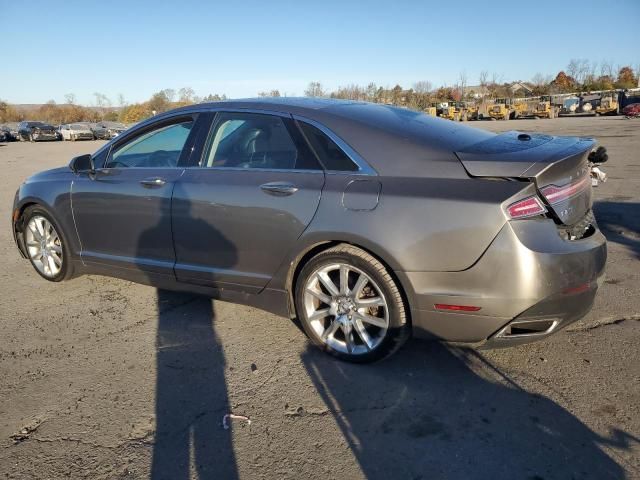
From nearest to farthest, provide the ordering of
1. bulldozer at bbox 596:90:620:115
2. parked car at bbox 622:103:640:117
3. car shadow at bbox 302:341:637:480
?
1. car shadow at bbox 302:341:637:480
2. parked car at bbox 622:103:640:117
3. bulldozer at bbox 596:90:620:115

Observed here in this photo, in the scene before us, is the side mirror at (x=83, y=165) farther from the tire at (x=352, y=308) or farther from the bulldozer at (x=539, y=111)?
the bulldozer at (x=539, y=111)

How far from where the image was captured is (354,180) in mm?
2980

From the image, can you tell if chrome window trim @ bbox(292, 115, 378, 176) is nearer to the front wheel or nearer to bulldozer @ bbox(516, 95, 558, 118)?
the front wheel

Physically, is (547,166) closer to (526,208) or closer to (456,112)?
(526,208)

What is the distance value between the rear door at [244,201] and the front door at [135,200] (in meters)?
0.18

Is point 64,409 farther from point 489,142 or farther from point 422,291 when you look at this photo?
point 489,142

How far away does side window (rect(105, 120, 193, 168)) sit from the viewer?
3.85m

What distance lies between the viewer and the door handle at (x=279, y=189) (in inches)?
124

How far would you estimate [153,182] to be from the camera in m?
3.77

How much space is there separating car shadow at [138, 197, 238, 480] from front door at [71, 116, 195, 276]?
0.07 m

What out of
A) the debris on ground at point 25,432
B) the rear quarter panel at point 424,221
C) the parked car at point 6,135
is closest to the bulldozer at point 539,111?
the parked car at point 6,135

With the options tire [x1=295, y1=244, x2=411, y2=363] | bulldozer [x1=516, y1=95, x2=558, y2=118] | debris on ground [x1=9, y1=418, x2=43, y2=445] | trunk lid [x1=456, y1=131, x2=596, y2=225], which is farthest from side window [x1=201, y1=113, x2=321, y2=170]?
bulldozer [x1=516, y1=95, x2=558, y2=118]

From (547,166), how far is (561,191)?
22cm

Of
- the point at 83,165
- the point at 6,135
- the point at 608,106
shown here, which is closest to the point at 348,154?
the point at 83,165
